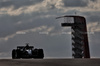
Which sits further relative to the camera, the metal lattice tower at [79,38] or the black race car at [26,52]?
the metal lattice tower at [79,38]

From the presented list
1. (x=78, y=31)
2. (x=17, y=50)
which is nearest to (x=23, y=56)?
(x=17, y=50)

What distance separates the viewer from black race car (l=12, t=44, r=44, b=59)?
129ft

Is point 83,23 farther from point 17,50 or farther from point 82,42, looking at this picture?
point 17,50

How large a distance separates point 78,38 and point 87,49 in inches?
301

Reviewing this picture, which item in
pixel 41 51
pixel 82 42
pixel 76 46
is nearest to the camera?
pixel 41 51

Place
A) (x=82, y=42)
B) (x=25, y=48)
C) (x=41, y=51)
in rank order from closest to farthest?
(x=41, y=51)
(x=25, y=48)
(x=82, y=42)

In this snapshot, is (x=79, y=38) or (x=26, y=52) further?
(x=79, y=38)

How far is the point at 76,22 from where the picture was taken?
326 feet

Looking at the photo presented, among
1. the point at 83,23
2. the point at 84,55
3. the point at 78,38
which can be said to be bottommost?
the point at 84,55

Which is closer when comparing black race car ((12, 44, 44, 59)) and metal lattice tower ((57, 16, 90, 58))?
black race car ((12, 44, 44, 59))

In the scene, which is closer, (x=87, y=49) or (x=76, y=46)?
(x=76, y=46)

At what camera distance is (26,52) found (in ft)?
134

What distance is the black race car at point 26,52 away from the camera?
1548 inches

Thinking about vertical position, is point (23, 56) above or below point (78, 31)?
below
